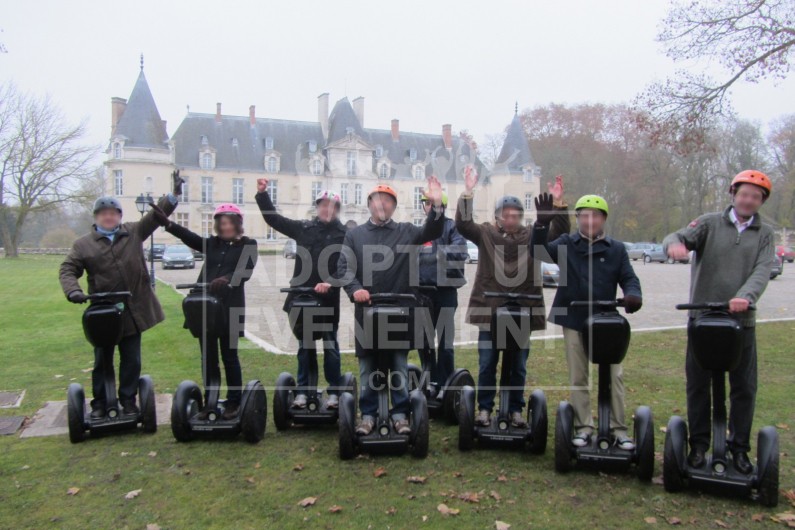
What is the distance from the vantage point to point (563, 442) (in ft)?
14.5

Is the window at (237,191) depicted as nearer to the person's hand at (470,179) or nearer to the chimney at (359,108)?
the chimney at (359,108)

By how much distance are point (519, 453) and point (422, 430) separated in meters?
0.82

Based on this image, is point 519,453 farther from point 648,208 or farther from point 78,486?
point 648,208

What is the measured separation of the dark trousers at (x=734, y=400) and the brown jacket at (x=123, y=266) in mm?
4348

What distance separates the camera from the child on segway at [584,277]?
180 inches

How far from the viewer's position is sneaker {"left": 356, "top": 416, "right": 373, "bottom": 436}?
4.81 meters

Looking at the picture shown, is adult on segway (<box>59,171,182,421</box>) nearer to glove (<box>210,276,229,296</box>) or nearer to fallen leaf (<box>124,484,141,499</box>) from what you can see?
glove (<box>210,276,229,296</box>)

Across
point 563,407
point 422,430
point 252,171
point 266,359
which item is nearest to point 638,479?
point 563,407

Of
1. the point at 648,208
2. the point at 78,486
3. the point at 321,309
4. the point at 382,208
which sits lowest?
the point at 78,486

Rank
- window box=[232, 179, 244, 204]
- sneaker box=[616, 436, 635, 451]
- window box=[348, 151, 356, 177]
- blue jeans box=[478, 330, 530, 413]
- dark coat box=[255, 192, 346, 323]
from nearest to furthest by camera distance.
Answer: sneaker box=[616, 436, 635, 451]
blue jeans box=[478, 330, 530, 413]
dark coat box=[255, 192, 346, 323]
window box=[232, 179, 244, 204]
window box=[348, 151, 356, 177]

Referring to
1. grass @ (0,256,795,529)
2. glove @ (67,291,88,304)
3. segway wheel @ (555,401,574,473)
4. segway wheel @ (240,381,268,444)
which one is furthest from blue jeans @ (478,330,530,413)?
glove @ (67,291,88,304)

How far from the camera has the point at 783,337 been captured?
10.2 m

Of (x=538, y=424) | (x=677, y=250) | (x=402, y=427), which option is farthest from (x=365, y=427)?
(x=677, y=250)

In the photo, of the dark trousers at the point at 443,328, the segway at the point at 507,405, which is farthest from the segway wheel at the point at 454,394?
the segway at the point at 507,405
